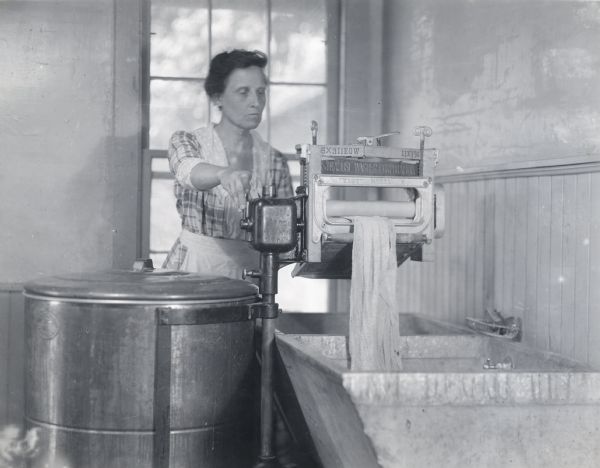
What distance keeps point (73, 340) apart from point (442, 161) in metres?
2.05

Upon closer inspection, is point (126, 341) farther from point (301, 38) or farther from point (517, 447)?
point (301, 38)

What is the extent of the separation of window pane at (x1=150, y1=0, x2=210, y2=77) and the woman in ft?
2.65

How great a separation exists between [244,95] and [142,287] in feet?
4.20

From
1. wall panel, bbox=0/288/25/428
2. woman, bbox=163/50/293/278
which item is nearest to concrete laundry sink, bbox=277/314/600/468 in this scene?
woman, bbox=163/50/293/278

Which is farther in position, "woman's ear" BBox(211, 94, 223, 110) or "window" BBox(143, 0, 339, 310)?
"window" BBox(143, 0, 339, 310)

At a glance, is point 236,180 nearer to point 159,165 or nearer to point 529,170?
point 529,170

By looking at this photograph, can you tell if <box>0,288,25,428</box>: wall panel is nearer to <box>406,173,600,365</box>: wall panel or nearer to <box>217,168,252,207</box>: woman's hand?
<box>217,168,252,207</box>: woman's hand

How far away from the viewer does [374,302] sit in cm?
246

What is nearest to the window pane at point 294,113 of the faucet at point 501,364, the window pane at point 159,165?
the window pane at point 159,165

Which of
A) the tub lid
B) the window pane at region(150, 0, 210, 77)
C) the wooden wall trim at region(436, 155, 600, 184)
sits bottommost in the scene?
the tub lid

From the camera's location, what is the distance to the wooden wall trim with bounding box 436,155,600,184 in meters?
2.65

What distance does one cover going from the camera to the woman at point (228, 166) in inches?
138

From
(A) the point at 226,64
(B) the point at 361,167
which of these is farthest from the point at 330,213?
(A) the point at 226,64

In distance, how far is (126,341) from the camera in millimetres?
2557
